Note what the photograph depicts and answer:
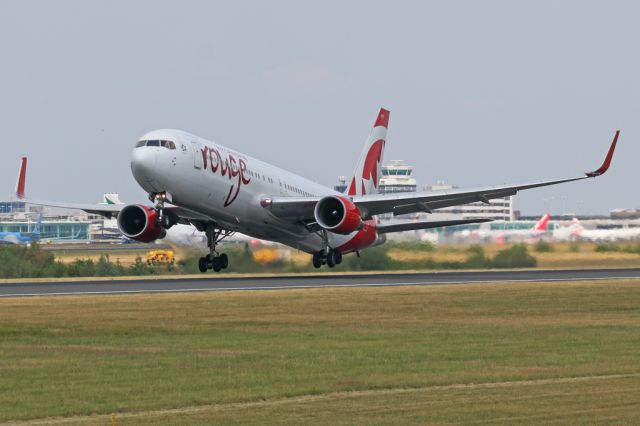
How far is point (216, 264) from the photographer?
51.2m

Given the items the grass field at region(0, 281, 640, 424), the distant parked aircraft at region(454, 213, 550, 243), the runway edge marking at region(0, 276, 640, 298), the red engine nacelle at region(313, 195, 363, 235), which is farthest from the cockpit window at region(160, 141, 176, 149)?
the distant parked aircraft at region(454, 213, 550, 243)

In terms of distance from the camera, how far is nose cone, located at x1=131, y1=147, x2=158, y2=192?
137 ft

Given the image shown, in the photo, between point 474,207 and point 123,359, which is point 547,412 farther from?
point 474,207

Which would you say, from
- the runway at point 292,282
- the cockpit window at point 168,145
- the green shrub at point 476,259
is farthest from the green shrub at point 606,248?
the cockpit window at point 168,145

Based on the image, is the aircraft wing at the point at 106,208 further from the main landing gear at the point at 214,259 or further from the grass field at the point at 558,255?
the grass field at the point at 558,255

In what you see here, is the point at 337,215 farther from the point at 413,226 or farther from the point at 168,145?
the point at 413,226

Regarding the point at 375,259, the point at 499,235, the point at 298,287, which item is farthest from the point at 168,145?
the point at 499,235

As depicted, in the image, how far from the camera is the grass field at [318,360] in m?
17.2

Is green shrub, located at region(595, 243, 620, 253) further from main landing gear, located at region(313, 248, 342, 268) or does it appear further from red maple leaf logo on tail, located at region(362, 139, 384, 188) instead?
main landing gear, located at region(313, 248, 342, 268)

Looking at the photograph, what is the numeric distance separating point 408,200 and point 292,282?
7121 millimetres

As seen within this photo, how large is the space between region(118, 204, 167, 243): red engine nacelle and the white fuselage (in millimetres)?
2570

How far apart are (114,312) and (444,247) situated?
2774 centimetres

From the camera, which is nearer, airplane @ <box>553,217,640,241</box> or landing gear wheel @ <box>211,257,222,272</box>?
landing gear wheel @ <box>211,257,222,272</box>

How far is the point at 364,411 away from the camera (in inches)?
672
